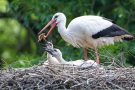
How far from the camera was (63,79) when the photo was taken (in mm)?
13438

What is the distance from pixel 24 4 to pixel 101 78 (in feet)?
25.2

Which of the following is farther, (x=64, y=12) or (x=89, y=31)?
(x=64, y=12)

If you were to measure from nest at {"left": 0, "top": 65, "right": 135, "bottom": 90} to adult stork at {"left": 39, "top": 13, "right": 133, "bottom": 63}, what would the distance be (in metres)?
2.60

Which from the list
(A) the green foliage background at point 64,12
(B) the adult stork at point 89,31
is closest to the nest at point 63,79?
(B) the adult stork at point 89,31

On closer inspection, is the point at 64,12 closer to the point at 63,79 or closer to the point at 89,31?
the point at 89,31

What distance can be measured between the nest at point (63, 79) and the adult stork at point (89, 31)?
260 cm

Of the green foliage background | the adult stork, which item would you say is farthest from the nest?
the green foliage background

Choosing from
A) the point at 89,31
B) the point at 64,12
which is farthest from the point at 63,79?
the point at 64,12

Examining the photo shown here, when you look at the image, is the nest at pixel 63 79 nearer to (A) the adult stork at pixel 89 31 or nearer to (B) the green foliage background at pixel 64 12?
(A) the adult stork at pixel 89 31

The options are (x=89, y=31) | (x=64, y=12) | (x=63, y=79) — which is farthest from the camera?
(x=64, y=12)

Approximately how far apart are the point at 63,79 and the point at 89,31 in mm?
3340

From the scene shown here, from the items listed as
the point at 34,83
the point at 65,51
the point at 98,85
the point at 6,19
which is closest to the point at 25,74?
the point at 34,83

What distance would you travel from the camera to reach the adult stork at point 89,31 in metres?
16.5

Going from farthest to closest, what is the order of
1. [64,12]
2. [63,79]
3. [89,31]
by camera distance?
[64,12]
[89,31]
[63,79]
